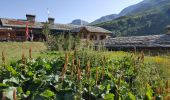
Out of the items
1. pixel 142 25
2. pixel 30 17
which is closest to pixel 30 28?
pixel 30 17

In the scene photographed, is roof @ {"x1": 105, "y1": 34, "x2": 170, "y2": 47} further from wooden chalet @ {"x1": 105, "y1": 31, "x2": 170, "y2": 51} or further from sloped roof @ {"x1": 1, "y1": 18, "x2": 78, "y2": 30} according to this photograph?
sloped roof @ {"x1": 1, "y1": 18, "x2": 78, "y2": 30}

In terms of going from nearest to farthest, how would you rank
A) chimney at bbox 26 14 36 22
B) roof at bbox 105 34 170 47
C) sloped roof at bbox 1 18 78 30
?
roof at bbox 105 34 170 47, sloped roof at bbox 1 18 78 30, chimney at bbox 26 14 36 22

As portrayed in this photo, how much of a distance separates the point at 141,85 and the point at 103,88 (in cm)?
127

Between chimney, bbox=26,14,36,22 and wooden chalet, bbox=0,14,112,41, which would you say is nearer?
wooden chalet, bbox=0,14,112,41

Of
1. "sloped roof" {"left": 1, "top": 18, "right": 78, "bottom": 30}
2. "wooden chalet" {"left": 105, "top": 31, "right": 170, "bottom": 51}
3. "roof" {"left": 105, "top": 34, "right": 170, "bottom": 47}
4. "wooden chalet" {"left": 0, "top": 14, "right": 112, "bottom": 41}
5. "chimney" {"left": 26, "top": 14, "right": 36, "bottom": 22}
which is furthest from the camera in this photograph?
"chimney" {"left": 26, "top": 14, "right": 36, "bottom": 22}

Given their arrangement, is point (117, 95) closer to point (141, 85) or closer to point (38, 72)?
point (141, 85)

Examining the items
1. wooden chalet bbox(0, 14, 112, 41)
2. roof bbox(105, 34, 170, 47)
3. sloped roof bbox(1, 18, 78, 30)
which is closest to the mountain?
wooden chalet bbox(0, 14, 112, 41)

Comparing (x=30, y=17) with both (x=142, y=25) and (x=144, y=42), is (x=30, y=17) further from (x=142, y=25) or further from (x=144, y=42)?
(x=142, y=25)

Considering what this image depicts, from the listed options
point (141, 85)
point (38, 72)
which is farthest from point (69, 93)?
point (141, 85)

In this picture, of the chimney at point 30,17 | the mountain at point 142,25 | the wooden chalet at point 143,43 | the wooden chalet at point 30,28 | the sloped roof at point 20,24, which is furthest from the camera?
the mountain at point 142,25

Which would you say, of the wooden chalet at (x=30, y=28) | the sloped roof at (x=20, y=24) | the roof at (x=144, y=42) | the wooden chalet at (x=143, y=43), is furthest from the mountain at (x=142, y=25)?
the wooden chalet at (x=143, y=43)

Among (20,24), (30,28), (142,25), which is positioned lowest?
(142,25)

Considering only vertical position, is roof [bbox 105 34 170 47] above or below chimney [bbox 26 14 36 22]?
below

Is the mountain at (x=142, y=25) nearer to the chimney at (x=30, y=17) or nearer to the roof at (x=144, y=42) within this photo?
the chimney at (x=30, y=17)
